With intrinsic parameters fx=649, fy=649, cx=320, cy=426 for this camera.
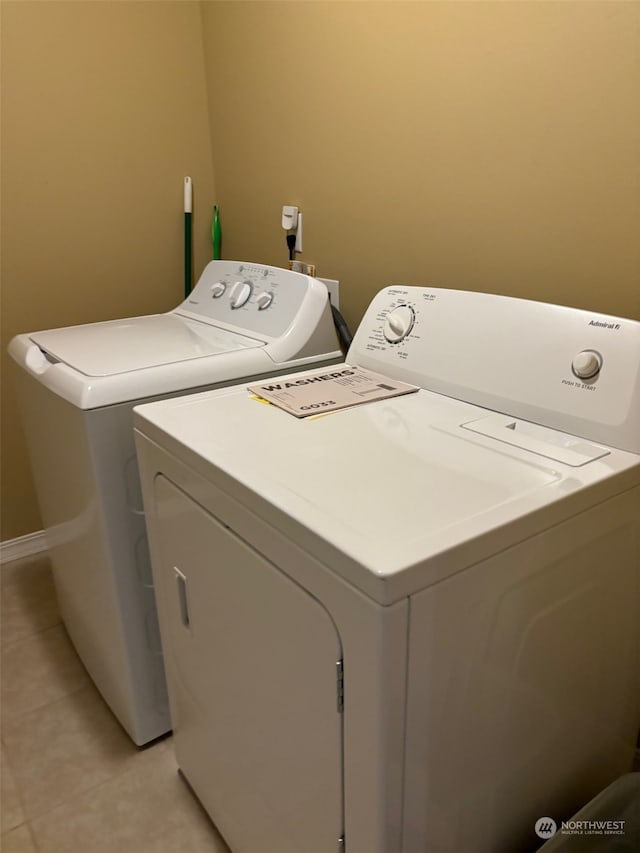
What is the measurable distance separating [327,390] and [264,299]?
52 centimetres

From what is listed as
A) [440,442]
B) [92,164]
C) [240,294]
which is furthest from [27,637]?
[440,442]

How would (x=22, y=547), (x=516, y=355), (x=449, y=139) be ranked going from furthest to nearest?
(x=22, y=547) < (x=449, y=139) < (x=516, y=355)

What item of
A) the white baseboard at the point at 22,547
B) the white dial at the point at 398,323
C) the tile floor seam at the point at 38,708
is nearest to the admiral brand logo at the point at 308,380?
the white dial at the point at 398,323

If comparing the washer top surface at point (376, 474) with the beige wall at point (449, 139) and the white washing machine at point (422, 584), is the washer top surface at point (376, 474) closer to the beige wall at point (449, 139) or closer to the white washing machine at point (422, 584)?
the white washing machine at point (422, 584)

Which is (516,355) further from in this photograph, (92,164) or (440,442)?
(92,164)

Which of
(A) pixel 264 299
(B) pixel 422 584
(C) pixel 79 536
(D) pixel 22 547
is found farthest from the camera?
(D) pixel 22 547

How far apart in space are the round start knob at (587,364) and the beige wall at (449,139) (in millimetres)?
210

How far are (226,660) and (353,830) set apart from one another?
332 millimetres

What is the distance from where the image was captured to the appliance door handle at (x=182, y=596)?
116cm

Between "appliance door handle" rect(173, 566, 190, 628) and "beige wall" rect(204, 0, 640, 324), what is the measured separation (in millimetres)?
852

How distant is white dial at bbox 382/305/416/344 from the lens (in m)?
1.30

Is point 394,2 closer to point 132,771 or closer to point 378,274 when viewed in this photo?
point 378,274

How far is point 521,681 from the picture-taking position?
2.90 feet

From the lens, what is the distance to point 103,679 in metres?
1.68
